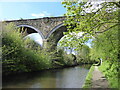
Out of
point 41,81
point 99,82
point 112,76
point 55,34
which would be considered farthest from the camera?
point 55,34

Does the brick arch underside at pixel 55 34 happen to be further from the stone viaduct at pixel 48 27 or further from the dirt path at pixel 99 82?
the dirt path at pixel 99 82

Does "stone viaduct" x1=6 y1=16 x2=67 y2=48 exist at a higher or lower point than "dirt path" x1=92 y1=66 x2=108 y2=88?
higher

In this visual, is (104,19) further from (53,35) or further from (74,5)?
(53,35)

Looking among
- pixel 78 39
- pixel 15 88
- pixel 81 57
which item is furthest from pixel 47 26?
pixel 81 57

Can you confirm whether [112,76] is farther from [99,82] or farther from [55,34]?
[55,34]

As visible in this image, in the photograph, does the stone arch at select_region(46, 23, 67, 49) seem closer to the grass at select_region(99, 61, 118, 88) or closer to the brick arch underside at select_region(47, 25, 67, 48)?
the brick arch underside at select_region(47, 25, 67, 48)

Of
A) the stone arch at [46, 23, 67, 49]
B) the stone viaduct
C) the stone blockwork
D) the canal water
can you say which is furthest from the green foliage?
the stone blockwork

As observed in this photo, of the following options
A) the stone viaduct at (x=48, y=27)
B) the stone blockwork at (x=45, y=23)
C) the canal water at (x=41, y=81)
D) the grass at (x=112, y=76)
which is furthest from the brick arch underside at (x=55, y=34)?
the grass at (x=112, y=76)

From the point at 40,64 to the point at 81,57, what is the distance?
22.9 meters

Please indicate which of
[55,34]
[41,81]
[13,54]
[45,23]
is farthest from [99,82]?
[45,23]

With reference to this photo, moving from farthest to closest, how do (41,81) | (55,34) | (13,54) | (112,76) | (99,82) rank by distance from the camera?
(55,34), (13,54), (41,81), (112,76), (99,82)

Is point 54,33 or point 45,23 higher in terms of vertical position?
point 45,23

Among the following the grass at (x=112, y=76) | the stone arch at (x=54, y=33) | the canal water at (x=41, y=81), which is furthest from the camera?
the stone arch at (x=54, y=33)

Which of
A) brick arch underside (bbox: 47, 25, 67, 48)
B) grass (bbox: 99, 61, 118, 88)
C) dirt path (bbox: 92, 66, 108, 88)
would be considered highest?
brick arch underside (bbox: 47, 25, 67, 48)
